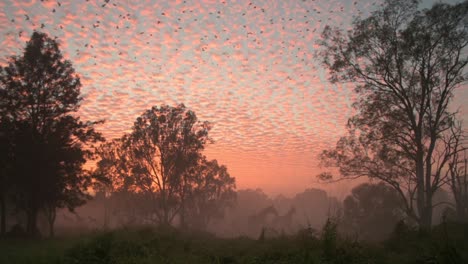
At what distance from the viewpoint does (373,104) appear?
23.7 meters

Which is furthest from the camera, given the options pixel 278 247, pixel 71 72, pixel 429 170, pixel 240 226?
pixel 240 226

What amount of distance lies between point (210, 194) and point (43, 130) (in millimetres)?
40432

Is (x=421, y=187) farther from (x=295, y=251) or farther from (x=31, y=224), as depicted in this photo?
(x=31, y=224)

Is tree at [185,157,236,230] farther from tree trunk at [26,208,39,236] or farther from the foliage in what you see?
tree trunk at [26,208,39,236]

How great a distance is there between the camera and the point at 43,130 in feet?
88.7

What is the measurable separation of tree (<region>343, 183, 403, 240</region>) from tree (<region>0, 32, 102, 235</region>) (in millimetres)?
44696

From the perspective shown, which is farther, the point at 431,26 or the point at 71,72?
the point at 71,72

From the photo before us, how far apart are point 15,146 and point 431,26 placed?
110 feet

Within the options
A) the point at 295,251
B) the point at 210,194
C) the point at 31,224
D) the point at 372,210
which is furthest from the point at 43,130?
the point at 372,210

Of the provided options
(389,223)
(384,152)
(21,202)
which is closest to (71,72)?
(21,202)

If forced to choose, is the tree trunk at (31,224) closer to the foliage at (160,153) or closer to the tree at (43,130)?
the tree at (43,130)

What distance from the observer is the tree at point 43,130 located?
84.5 feet

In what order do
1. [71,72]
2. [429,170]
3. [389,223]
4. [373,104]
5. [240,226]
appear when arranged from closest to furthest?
[429,170] < [373,104] < [71,72] < [389,223] < [240,226]

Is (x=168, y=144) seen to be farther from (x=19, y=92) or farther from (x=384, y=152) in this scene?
(x=384, y=152)
